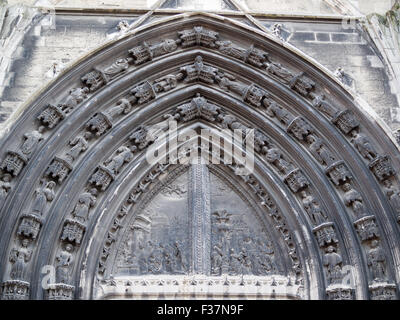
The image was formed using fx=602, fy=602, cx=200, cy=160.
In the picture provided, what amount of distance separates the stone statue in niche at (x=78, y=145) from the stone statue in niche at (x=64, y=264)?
125cm

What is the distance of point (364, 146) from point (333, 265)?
1.74m

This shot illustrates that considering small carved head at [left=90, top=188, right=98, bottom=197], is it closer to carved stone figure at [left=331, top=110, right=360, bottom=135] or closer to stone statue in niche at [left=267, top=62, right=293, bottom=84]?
stone statue in niche at [left=267, top=62, right=293, bottom=84]

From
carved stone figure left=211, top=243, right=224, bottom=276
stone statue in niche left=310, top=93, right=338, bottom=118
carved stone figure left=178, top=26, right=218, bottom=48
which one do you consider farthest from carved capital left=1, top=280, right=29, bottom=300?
stone statue in niche left=310, top=93, right=338, bottom=118

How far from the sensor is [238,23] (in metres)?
9.21

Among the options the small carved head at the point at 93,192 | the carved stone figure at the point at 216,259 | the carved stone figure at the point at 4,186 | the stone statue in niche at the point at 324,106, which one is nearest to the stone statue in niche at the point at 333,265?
the carved stone figure at the point at 216,259

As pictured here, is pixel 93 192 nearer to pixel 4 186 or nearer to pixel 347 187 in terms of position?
pixel 4 186

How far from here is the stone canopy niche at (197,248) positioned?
8359mm

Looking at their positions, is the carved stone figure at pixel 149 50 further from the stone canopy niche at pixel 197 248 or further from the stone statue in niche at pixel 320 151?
the stone statue in niche at pixel 320 151

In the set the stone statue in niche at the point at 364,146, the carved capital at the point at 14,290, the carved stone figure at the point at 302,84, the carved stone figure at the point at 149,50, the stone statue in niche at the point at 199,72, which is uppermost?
the carved stone figure at the point at 149,50

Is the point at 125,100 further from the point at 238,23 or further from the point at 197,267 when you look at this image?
the point at 197,267

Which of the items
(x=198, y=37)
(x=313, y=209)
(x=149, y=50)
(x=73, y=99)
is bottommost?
(x=313, y=209)

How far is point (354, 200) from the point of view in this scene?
332 inches

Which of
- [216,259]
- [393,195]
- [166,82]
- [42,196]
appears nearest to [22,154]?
[42,196]

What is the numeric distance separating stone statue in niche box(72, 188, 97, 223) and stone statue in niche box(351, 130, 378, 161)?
3.79m
